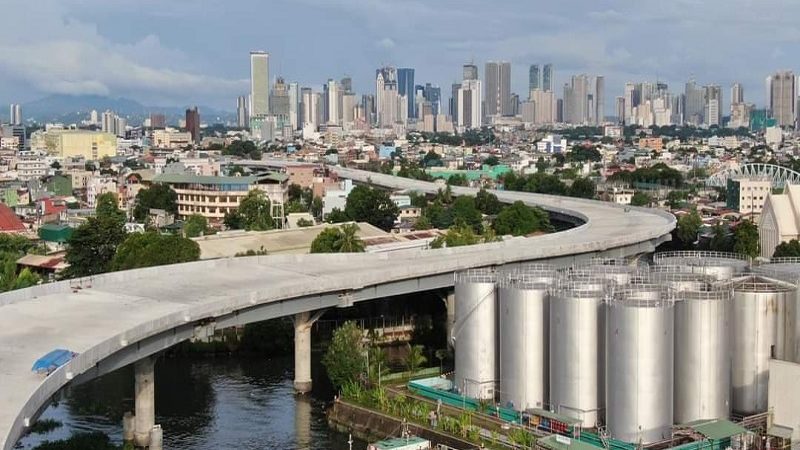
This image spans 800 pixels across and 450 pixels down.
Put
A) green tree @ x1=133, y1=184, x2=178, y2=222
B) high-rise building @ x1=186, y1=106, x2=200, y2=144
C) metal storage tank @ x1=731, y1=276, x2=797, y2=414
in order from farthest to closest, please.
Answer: high-rise building @ x1=186, y1=106, x2=200, y2=144 → green tree @ x1=133, y1=184, x2=178, y2=222 → metal storage tank @ x1=731, y1=276, x2=797, y2=414

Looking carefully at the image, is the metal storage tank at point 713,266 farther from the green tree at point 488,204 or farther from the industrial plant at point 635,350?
the green tree at point 488,204

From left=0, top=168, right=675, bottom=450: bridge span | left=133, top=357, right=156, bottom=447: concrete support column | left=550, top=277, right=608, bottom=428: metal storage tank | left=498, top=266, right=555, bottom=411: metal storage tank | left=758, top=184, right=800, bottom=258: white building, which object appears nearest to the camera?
left=0, top=168, right=675, bottom=450: bridge span

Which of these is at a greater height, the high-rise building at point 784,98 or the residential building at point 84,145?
the high-rise building at point 784,98

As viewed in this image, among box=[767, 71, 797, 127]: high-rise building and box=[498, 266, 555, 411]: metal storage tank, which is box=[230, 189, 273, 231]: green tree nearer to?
box=[498, 266, 555, 411]: metal storage tank

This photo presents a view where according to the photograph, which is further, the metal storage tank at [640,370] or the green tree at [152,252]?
the green tree at [152,252]

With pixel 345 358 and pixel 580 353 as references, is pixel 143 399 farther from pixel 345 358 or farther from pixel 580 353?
pixel 580 353

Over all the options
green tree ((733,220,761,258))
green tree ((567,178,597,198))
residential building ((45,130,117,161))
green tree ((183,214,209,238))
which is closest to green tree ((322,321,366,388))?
green tree ((733,220,761,258))

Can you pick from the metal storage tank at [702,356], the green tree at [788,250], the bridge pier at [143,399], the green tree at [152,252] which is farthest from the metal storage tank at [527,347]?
the green tree at [788,250]
